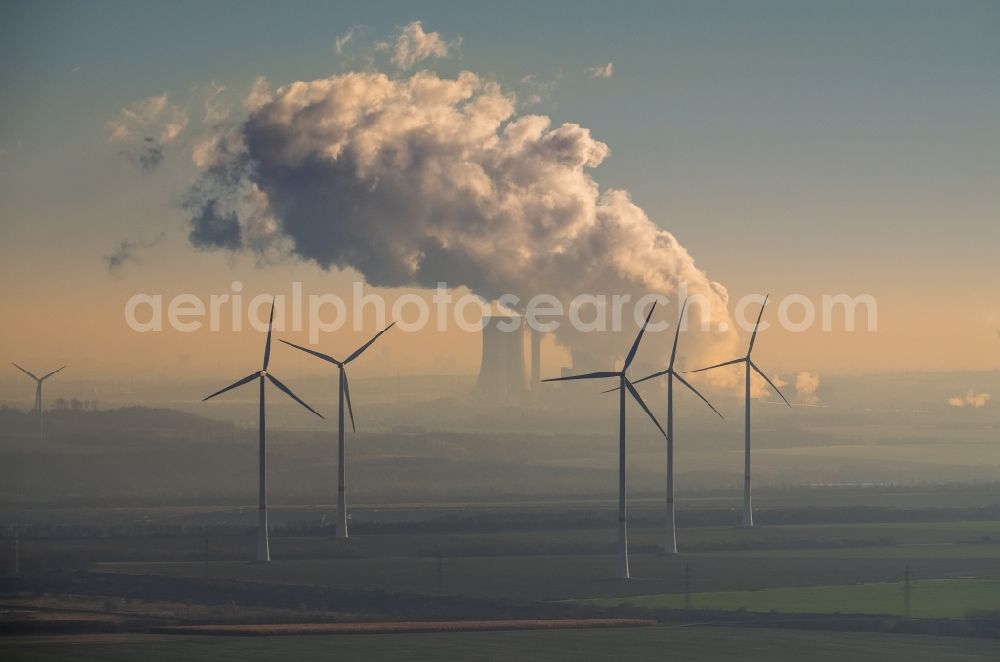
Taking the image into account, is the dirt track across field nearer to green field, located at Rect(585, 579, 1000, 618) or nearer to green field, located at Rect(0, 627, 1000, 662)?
green field, located at Rect(0, 627, 1000, 662)

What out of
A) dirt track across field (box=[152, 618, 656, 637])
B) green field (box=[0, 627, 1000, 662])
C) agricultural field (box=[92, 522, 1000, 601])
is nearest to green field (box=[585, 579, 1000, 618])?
agricultural field (box=[92, 522, 1000, 601])

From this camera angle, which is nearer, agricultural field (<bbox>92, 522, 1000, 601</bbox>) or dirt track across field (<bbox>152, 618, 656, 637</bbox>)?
dirt track across field (<bbox>152, 618, 656, 637</bbox>)

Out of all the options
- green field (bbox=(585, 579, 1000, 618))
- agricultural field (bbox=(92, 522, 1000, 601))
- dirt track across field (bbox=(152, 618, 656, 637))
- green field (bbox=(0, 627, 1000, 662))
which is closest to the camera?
green field (bbox=(0, 627, 1000, 662))

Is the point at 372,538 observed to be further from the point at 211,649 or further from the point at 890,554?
the point at 211,649

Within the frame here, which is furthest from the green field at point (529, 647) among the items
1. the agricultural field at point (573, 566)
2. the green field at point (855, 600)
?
the agricultural field at point (573, 566)

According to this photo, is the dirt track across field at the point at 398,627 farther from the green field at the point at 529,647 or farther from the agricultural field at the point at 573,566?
the agricultural field at the point at 573,566

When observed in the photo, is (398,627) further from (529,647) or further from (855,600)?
(855,600)

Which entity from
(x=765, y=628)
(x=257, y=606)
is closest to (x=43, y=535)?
(x=257, y=606)
